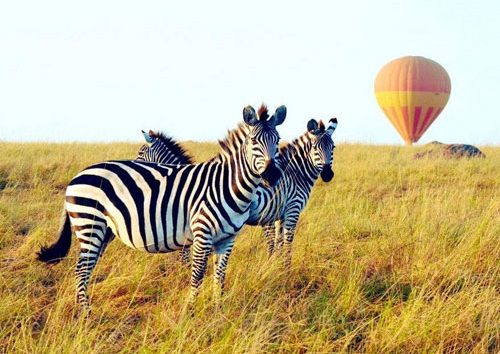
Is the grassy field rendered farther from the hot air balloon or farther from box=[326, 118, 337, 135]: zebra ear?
the hot air balloon

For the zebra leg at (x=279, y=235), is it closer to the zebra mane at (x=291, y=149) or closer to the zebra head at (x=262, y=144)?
the zebra mane at (x=291, y=149)

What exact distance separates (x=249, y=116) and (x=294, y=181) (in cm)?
226

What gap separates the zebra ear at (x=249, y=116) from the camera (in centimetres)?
414

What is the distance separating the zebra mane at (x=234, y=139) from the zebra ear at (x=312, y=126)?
213 centimetres

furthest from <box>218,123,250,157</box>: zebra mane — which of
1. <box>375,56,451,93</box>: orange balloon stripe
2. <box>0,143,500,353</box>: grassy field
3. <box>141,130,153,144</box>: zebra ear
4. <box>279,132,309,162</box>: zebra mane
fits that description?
<box>375,56,451,93</box>: orange balloon stripe

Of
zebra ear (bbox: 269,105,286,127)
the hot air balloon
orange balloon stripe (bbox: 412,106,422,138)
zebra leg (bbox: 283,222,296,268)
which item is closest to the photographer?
zebra ear (bbox: 269,105,286,127)

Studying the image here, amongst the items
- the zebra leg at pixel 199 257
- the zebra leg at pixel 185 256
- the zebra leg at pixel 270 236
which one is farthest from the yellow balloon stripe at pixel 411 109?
the zebra leg at pixel 199 257

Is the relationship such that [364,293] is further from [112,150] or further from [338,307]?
[112,150]

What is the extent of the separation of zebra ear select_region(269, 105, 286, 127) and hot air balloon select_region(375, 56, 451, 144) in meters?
27.5

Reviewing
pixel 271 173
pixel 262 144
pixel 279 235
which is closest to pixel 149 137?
pixel 279 235

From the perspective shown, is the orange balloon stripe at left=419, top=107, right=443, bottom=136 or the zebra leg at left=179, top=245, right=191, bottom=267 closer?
the zebra leg at left=179, top=245, right=191, bottom=267

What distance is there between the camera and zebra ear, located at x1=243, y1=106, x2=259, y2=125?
414cm

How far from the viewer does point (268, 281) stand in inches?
188

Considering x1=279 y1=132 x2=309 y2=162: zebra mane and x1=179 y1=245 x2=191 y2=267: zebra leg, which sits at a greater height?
x1=279 y1=132 x2=309 y2=162: zebra mane
